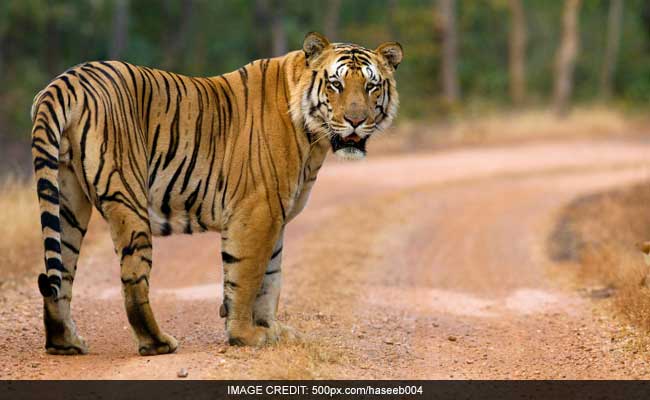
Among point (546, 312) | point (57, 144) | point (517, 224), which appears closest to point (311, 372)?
point (57, 144)

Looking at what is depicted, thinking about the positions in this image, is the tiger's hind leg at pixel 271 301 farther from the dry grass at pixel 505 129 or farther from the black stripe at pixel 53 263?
the dry grass at pixel 505 129

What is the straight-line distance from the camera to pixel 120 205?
636 cm

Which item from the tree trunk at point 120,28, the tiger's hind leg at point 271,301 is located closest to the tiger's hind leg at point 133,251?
the tiger's hind leg at point 271,301

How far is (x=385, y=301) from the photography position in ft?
33.2

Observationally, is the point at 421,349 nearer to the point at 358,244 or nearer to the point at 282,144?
the point at 282,144

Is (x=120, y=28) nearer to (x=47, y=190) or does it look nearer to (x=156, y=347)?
(x=156, y=347)

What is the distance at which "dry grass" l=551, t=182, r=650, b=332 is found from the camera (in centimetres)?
901

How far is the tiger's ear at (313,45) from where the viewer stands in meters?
6.97

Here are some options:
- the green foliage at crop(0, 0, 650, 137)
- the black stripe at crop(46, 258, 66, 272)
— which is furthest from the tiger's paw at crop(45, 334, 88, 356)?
the green foliage at crop(0, 0, 650, 137)

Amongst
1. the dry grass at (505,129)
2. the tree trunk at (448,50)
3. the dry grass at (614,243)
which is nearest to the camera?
the dry grass at (614,243)

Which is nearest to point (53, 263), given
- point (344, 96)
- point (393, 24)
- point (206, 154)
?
point (206, 154)

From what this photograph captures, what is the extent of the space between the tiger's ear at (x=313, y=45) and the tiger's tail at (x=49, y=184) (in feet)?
5.53
